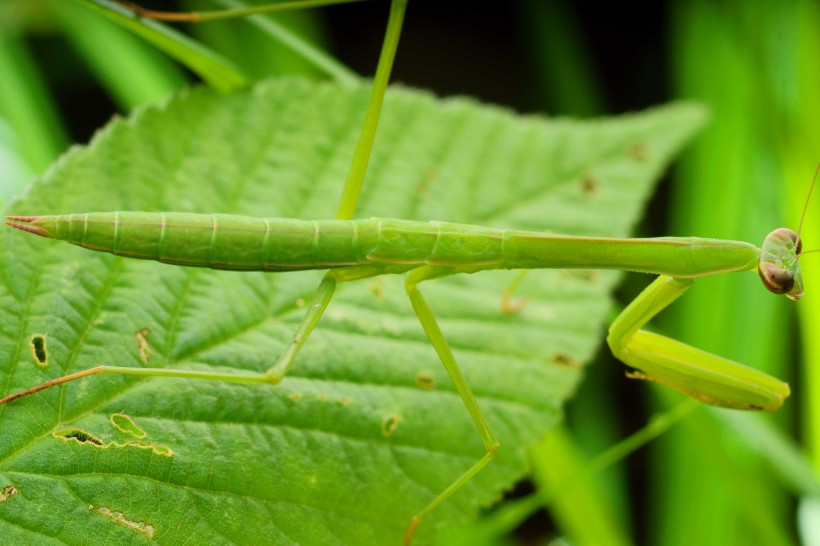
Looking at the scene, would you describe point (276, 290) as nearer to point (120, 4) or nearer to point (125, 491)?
point (125, 491)

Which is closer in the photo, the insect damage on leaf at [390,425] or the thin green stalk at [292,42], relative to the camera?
the insect damage on leaf at [390,425]

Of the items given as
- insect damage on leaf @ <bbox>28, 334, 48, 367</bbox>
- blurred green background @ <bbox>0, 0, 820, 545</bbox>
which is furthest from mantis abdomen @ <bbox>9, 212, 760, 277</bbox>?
blurred green background @ <bbox>0, 0, 820, 545</bbox>

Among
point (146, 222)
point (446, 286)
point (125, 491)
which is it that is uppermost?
point (146, 222)

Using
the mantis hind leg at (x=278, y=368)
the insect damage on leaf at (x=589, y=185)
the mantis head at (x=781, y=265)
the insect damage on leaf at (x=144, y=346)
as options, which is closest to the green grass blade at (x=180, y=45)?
the mantis hind leg at (x=278, y=368)

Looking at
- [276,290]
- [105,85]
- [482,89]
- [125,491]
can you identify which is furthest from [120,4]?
[482,89]

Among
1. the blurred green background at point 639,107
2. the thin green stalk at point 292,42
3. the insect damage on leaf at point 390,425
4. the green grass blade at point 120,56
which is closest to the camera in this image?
the insect damage on leaf at point 390,425

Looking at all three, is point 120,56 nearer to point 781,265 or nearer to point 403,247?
point 403,247

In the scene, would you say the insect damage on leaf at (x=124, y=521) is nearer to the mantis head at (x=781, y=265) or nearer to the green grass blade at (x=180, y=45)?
the green grass blade at (x=180, y=45)

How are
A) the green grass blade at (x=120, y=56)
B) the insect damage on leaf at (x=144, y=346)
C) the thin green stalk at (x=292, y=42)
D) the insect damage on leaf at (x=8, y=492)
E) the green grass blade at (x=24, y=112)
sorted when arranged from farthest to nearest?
the green grass blade at (x=120, y=56)
the green grass blade at (x=24, y=112)
the thin green stalk at (x=292, y=42)
the insect damage on leaf at (x=144, y=346)
the insect damage on leaf at (x=8, y=492)
